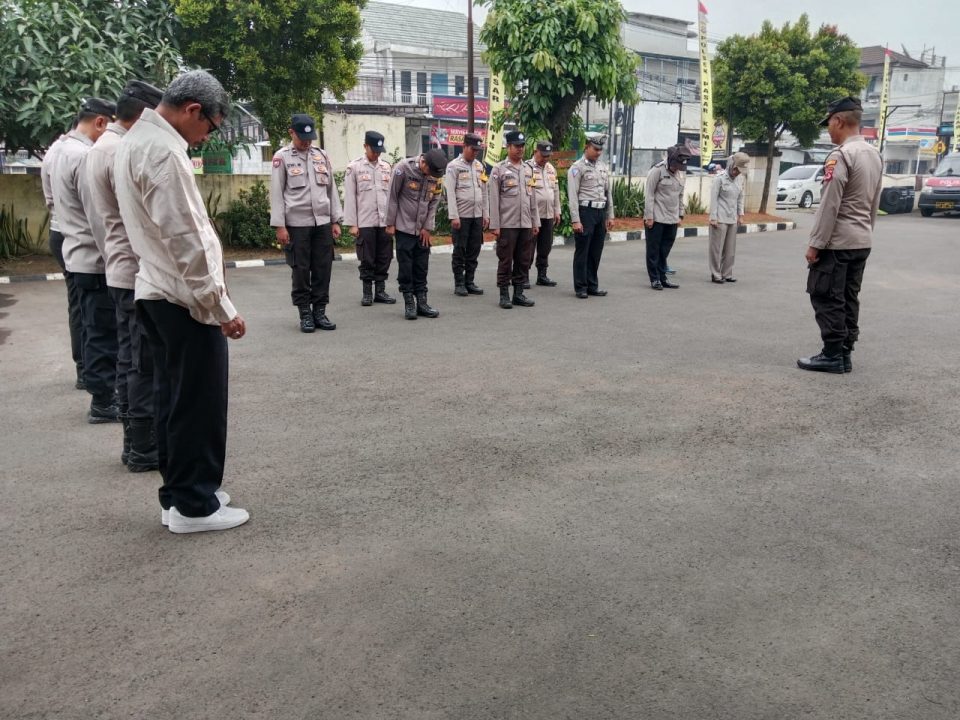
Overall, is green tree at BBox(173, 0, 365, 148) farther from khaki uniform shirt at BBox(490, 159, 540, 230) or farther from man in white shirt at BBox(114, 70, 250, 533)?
man in white shirt at BBox(114, 70, 250, 533)

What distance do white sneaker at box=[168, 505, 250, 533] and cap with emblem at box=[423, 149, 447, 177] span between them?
5273 millimetres

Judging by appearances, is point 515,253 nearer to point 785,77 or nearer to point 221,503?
point 221,503

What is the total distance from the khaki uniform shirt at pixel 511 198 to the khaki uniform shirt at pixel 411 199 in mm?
800

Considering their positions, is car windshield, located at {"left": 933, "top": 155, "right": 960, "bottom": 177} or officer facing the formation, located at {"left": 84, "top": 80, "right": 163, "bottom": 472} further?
car windshield, located at {"left": 933, "top": 155, "right": 960, "bottom": 177}

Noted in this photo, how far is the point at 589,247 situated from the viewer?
9773 mm

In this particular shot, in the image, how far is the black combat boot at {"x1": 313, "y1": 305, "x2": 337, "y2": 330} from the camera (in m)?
7.86

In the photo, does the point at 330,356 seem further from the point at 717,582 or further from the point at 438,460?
the point at 717,582

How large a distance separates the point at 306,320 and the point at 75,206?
2.84 metres

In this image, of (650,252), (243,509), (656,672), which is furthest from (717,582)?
(650,252)

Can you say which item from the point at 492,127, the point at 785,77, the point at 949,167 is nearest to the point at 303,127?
the point at 492,127

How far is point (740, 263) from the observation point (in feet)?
43.4

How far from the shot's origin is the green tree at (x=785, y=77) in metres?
20.2

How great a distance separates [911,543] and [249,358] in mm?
5060

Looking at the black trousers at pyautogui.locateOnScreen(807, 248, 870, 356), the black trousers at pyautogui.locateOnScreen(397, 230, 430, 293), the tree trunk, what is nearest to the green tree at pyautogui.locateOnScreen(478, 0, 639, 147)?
the black trousers at pyautogui.locateOnScreen(397, 230, 430, 293)
